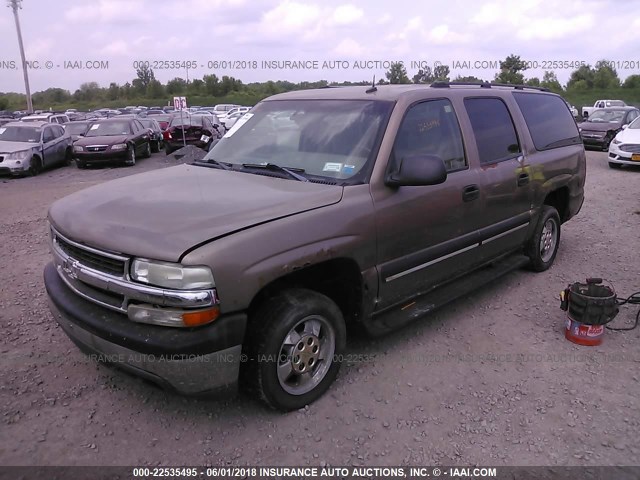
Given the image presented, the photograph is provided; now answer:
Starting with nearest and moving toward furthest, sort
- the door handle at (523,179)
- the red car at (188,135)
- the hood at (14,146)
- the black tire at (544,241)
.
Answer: the door handle at (523,179), the black tire at (544,241), the hood at (14,146), the red car at (188,135)

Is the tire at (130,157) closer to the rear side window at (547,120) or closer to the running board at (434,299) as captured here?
the rear side window at (547,120)

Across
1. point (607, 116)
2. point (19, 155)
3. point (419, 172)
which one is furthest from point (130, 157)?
point (607, 116)

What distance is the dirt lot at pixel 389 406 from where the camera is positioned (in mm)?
2818

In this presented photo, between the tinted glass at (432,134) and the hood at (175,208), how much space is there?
0.72 metres

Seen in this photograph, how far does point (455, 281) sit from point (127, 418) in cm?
271

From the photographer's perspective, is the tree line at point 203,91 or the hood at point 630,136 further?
the tree line at point 203,91

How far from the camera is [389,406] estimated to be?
10.6ft

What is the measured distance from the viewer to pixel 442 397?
11.0 feet

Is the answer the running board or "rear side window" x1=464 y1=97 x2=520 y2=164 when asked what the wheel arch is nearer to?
the running board

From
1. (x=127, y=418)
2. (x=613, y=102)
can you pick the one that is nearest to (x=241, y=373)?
(x=127, y=418)

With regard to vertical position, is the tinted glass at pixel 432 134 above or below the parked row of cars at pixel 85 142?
above

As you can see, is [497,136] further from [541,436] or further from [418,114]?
[541,436]

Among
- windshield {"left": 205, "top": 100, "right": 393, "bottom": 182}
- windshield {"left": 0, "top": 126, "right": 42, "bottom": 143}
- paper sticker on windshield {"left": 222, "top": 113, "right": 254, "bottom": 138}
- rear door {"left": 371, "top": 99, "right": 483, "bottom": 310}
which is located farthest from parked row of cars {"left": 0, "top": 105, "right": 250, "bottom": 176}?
rear door {"left": 371, "top": 99, "right": 483, "bottom": 310}

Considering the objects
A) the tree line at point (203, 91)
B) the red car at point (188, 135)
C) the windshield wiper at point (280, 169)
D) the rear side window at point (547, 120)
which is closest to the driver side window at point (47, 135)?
the red car at point (188, 135)
